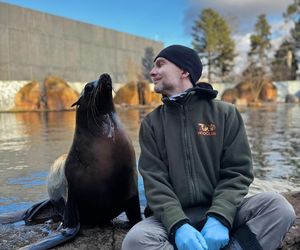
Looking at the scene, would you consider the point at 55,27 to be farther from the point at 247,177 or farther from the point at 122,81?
the point at 247,177

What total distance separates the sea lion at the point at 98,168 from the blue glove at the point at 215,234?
98 centimetres

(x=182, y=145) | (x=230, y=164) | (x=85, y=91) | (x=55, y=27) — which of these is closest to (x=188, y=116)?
(x=182, y=145)

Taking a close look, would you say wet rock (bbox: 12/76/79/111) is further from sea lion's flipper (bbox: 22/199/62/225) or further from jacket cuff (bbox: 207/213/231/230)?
jacket cuff (bbox: 207/213/231/230)

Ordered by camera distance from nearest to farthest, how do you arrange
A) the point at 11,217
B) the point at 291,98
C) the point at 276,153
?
1. the point at 11,217
2. the point at 276,153
3. the point at 291,98

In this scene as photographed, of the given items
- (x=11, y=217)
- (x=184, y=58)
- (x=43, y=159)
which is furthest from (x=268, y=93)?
(x=184, y=58)

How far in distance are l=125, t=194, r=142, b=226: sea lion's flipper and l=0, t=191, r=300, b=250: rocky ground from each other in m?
0.08

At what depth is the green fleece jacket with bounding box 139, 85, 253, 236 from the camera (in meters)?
2.35

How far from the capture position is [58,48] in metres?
39.5

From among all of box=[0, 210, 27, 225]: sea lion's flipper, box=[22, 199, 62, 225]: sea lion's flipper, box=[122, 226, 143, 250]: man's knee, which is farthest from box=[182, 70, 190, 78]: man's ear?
box=[0, 210, 27, 225]: sea lion's flipper

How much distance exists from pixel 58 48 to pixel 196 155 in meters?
38.7

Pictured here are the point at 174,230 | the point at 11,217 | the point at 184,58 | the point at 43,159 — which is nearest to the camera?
the point at 174,230

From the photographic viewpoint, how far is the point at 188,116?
245 cm

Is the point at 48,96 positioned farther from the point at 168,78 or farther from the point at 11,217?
the point at 168,78

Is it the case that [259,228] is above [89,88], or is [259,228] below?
below
